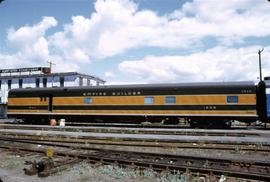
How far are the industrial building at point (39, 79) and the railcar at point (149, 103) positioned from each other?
23018 millimetres

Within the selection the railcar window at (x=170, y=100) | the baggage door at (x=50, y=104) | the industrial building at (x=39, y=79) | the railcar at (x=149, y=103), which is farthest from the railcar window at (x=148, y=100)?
the industrial building at (x=39, y=79)

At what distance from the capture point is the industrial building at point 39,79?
53.6 metres

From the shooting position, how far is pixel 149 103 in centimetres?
2519

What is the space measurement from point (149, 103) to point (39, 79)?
118ft

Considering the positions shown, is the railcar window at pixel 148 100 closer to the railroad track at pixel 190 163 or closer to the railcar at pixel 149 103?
the railcar at pixel 149 103

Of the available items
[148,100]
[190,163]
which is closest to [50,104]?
[148,100]

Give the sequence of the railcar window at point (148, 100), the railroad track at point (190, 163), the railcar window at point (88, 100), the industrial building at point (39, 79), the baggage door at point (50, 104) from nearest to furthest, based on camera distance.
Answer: the railroad track at point (190, 163)
the railcar window at point (148, 100)
the railcar window at point (88, 100)
the baggage door at point (50, 104)
the industrial building at point (39, 79)

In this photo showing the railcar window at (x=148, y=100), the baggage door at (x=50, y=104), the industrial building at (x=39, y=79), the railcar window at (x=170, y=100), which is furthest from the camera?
the industrial building at (x=39, y=79)

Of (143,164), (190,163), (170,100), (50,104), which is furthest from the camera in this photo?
(50,104)

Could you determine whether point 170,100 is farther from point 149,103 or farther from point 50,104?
point 50,104

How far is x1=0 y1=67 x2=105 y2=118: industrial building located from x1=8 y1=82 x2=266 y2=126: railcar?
2302 cm

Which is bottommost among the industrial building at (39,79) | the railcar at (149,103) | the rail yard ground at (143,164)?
the rail yard ground at (143,164)

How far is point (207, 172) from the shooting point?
8523 mm

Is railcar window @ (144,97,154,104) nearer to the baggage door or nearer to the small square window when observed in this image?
the small square window
